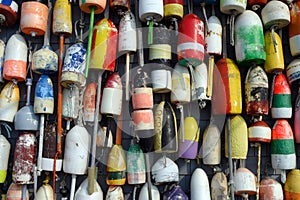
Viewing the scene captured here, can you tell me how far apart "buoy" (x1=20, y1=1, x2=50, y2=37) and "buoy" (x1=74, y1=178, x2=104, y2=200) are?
814 millimetres

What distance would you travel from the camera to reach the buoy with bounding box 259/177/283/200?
1692 mm

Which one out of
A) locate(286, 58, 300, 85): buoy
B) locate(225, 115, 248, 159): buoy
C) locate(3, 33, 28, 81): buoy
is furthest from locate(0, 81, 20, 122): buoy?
locate(286, 58, 300, 85): buoy

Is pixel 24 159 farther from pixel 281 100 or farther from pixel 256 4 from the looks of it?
pixel 256 4

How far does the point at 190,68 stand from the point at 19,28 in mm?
960

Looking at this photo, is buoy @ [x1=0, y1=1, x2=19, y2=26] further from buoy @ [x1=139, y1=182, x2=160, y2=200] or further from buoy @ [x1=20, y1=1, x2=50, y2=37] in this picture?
buoy @ [x1=139, y1=182, x2=160, y2=200]

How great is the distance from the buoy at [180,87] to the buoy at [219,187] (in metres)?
0.40

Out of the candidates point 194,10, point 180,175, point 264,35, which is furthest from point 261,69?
point 180,175

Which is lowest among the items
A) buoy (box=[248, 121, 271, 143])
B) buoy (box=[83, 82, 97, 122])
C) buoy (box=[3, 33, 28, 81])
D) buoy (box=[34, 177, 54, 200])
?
buoy (box=[34, 177, 54, 200])

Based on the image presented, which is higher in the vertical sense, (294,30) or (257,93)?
(294,30)

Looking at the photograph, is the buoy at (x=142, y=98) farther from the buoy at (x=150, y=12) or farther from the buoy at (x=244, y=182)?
the buoy at (x=244, y=182)

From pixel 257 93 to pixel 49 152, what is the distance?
1.07 m

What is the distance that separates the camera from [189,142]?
5.64ft

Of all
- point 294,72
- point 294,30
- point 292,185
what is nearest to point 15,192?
point 292,185

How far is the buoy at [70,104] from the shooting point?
1.76 metres
